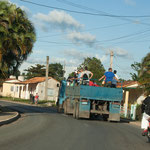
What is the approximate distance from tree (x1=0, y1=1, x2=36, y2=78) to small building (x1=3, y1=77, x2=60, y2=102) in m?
31.1

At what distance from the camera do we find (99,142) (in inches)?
404

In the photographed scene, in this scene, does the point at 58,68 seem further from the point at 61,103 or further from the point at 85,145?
the point at 85,145

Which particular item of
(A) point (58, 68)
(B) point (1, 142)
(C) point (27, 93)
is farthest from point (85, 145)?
(A) point (58, 68)

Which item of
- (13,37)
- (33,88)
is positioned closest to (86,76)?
(13,37)

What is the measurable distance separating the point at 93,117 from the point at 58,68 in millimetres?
98846

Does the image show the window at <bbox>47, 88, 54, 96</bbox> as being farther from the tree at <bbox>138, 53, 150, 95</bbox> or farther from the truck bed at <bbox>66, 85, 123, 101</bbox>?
the truck bed at <bbox>66, 85, 123, 101</bbox>

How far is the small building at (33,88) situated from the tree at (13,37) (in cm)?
3108

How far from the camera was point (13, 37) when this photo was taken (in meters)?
19.0

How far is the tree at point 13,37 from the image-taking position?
60.6ft

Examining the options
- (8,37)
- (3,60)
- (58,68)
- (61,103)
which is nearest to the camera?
(8,37)

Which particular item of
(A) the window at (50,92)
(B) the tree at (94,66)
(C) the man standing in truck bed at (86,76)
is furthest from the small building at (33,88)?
(C) the man standing in truck bed at (86,76)

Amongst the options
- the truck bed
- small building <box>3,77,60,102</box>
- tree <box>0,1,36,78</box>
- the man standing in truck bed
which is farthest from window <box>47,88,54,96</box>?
the truck bed

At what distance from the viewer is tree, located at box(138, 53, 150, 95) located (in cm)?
2203

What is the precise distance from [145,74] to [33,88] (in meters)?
43.5
